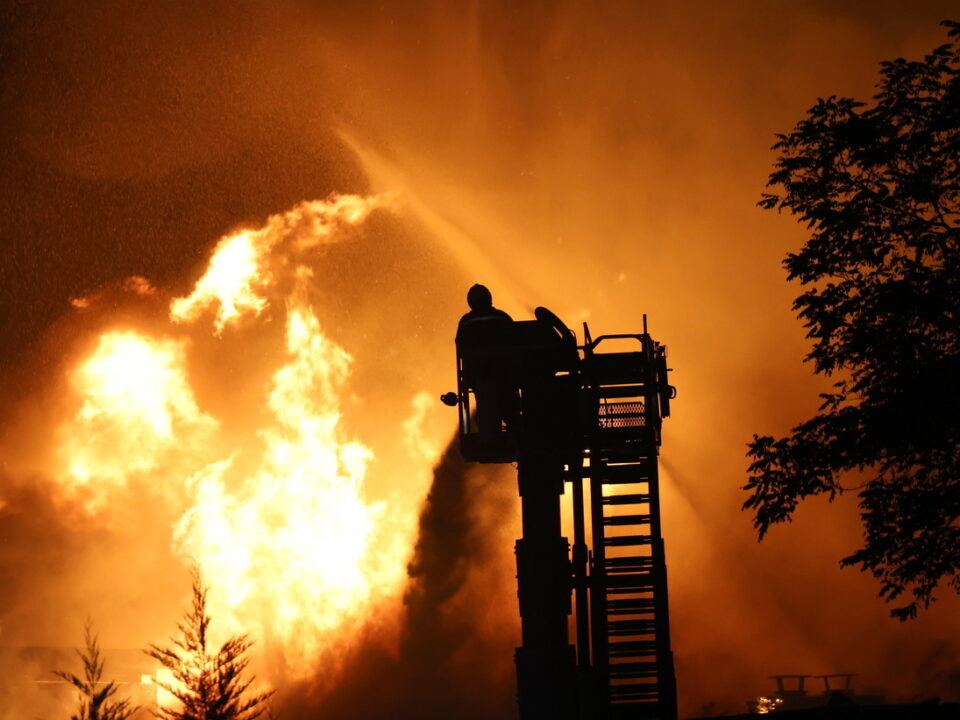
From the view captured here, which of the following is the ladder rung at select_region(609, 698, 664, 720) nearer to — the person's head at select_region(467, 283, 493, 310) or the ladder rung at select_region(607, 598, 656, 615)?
the ladder rung at select_region(607, 598, 656, 615)

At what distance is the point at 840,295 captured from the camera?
2022cm

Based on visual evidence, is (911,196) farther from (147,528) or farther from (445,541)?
(147,528)

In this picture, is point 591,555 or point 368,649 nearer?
point 591,555

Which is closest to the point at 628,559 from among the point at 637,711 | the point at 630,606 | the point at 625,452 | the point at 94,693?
the point at 630,606

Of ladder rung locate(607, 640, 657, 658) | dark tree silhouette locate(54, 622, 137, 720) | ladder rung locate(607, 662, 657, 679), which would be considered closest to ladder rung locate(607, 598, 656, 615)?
ladder rung locate(607, 640, 657, 658)

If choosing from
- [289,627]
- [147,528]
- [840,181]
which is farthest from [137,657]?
[840,181]

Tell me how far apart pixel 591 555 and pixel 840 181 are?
24.4 ft

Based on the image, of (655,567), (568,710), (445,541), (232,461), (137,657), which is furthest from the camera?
(137,657)

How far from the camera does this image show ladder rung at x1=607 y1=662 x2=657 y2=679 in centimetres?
1977

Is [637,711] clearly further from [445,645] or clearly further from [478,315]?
[445,645]

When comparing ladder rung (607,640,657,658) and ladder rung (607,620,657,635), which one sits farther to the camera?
ladder rung (607,620,657,635)

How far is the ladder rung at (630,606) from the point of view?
64.6 ft

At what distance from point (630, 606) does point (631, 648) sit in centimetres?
66

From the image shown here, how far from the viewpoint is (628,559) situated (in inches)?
776
